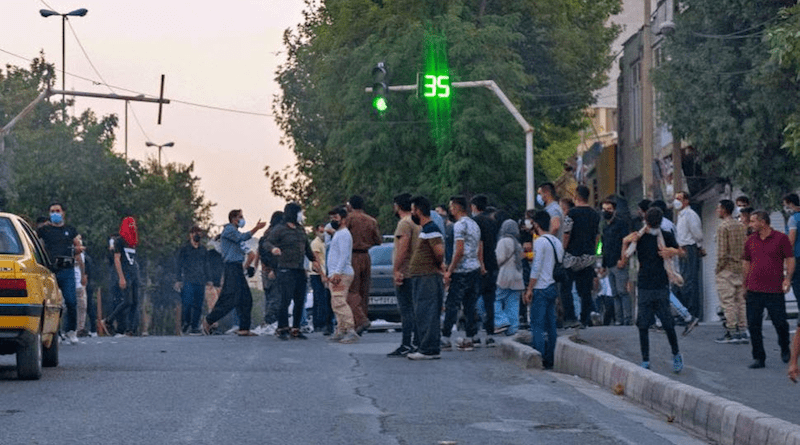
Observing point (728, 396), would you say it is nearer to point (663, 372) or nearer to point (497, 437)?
point (663, 372)

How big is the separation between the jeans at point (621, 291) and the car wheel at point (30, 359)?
406 inches

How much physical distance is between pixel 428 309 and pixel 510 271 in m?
3.55

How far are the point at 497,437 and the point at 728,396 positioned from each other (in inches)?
160

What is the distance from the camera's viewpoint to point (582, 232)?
21.2 m

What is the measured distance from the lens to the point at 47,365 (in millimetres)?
16672

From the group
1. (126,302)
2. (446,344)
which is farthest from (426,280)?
(126,302)

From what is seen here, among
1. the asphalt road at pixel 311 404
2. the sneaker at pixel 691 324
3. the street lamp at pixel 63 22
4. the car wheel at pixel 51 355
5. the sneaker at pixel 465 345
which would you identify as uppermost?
the street lamp at pixel 63 22

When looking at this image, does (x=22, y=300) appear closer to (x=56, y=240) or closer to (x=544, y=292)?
(x=544, y=292)

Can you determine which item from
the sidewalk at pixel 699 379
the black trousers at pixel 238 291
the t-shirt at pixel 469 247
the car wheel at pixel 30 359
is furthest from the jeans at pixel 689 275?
the car wheel at pixel 30 359

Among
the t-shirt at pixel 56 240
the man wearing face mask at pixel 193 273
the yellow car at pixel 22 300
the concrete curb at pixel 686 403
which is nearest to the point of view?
the concrete curb at pixel 686 403

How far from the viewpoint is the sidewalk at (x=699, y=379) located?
11453 millimetres

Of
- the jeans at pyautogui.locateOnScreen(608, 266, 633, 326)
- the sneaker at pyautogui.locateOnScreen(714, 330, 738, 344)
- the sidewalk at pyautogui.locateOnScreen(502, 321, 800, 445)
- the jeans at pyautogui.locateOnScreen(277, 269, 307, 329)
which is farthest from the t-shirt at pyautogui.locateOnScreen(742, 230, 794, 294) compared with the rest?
the jeans at pyautogui.locateOnScreen(277, 269, 307, 329)

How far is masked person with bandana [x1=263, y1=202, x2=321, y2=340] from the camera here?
22.0 m

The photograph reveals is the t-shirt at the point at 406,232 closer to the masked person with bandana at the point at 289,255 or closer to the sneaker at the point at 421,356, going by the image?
the sneaker at the point at 421,356
